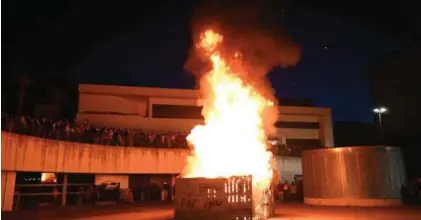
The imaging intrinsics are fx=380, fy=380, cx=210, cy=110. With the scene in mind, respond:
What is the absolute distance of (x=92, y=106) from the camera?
1869 inches

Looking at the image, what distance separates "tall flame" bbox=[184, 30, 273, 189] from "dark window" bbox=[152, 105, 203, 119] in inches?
1136

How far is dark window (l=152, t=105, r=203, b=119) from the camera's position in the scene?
50125 mm

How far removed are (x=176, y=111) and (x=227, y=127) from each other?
30.9 m

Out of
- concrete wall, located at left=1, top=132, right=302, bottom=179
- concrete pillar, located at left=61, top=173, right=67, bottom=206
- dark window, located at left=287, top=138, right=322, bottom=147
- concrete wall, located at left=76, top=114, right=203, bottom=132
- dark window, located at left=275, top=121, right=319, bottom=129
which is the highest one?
dark window, located at left=275, top=121, right=319, bottom=129

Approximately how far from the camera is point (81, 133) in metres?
30.9

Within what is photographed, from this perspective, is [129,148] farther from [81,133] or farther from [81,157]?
[81,133]

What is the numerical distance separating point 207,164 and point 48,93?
37.8 m

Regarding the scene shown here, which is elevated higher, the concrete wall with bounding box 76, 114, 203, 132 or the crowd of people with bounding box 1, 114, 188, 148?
the concrete wall with bounding box 76, 114, 203, 132

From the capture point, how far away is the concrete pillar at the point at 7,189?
23844 millimetres

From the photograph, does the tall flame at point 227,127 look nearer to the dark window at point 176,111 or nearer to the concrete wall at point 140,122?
the concrete wall at point 140,122

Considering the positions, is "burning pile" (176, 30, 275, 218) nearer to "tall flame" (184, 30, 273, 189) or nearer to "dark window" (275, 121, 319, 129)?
"tall flame" (184, 30, 273, 189)

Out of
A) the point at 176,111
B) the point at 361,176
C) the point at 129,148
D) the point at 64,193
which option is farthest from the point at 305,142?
the point at 64,193

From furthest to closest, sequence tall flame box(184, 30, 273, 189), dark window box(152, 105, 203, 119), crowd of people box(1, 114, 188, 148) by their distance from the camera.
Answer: dark window box(152, 105, 203, 119) → crowd of people box(1, 114, 188, 148) → tall flame box(184, 30, 273, 189)

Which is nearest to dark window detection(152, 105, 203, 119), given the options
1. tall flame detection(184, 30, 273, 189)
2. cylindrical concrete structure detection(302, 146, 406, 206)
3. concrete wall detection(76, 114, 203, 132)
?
concrete wall detection(76, 114, 203, 132)
